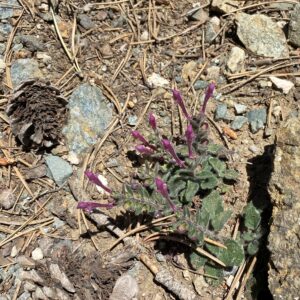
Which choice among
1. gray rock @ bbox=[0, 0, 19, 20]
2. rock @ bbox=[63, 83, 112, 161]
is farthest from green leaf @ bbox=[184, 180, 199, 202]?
gray rock @ bbox=[0, 0, 19, 20]

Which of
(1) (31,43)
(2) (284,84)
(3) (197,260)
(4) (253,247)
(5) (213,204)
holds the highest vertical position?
(1) (31,43)

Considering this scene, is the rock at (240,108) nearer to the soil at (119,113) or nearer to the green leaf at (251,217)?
the soil at (119,113)

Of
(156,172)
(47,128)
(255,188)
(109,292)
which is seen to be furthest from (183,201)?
(47,128)

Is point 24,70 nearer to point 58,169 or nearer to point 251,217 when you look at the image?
point 58,169

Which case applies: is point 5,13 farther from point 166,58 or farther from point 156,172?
point 156,172

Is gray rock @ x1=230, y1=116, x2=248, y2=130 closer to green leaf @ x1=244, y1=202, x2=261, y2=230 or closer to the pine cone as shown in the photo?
green leaf @ x1=244, y1=202, x2=261, y2=230

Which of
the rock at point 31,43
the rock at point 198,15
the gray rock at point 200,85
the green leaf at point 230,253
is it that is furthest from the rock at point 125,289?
the rock at point 198,15

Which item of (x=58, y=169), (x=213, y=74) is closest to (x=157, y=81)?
(x=213, y=74)

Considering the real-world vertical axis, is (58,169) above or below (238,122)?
below
